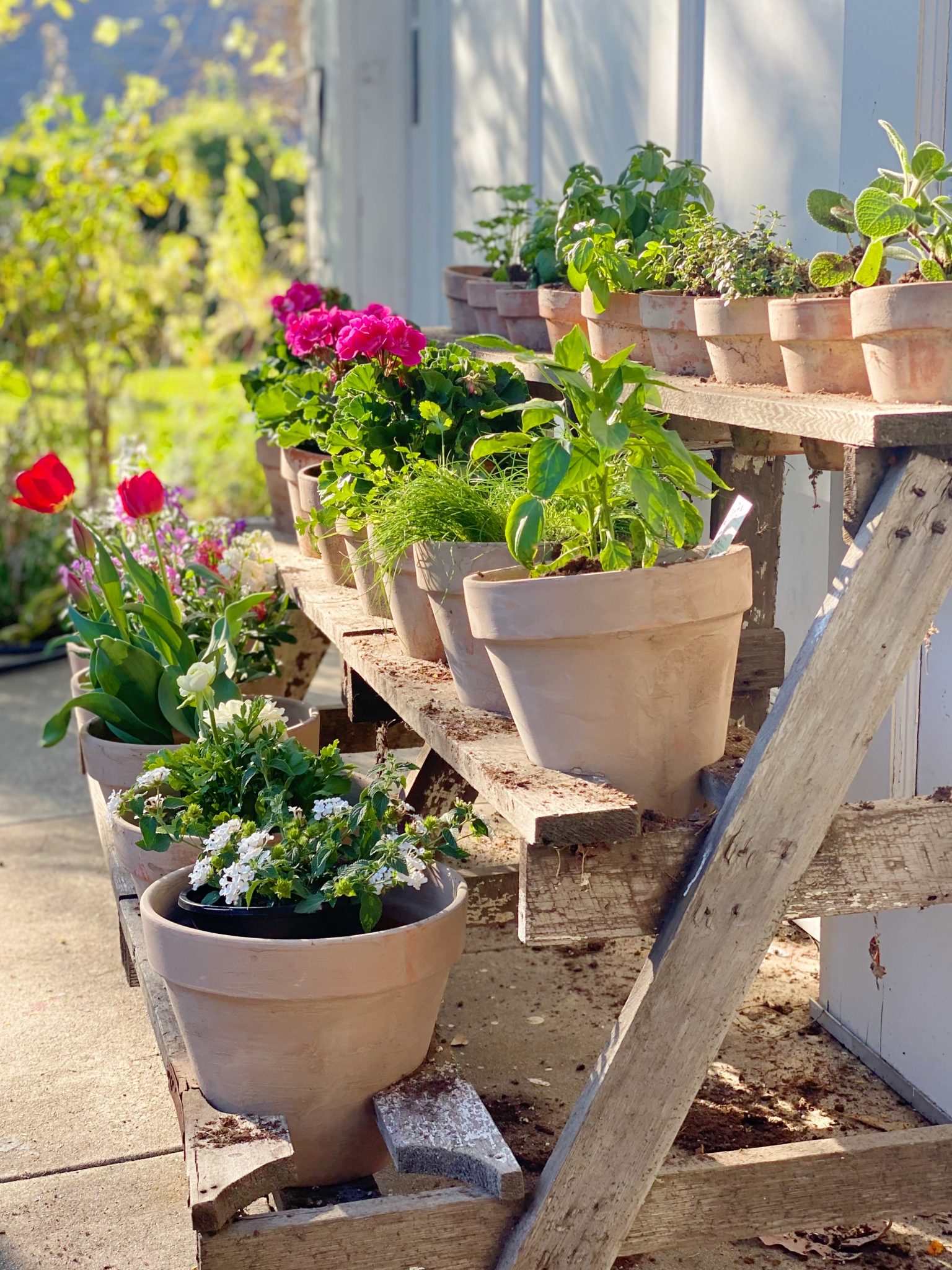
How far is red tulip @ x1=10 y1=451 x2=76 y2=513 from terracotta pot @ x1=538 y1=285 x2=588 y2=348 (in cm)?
90

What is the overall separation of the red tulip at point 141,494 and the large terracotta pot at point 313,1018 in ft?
3.16

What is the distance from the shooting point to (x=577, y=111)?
11.5 feet

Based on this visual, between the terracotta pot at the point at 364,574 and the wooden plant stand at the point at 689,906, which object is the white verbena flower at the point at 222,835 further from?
the terracotta pot at the point at 364,574

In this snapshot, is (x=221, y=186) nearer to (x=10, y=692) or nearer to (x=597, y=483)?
(x=10, y=692)

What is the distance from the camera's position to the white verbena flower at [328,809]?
6.20 ft

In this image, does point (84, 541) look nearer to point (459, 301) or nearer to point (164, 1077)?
point (459, 301)

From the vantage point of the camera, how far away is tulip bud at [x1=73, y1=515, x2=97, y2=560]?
113 inches

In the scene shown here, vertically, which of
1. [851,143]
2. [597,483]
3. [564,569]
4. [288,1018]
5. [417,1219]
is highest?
[851,143]

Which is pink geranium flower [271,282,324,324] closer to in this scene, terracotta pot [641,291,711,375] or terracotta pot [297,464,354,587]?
terracotta pot [297,464,354,587]

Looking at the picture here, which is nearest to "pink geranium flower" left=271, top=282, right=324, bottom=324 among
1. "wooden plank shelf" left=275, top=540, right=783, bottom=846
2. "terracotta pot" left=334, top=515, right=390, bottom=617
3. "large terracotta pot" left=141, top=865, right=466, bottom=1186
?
"wooden plank shelf" left=275, top=540, right=783, bottom=846

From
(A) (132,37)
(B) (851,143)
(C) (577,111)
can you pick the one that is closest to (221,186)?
(A) (132,37)

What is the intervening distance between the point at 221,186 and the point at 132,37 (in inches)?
74.6

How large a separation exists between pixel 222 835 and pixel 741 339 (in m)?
0.94

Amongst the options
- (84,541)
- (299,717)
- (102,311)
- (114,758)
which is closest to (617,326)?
(299,717)
